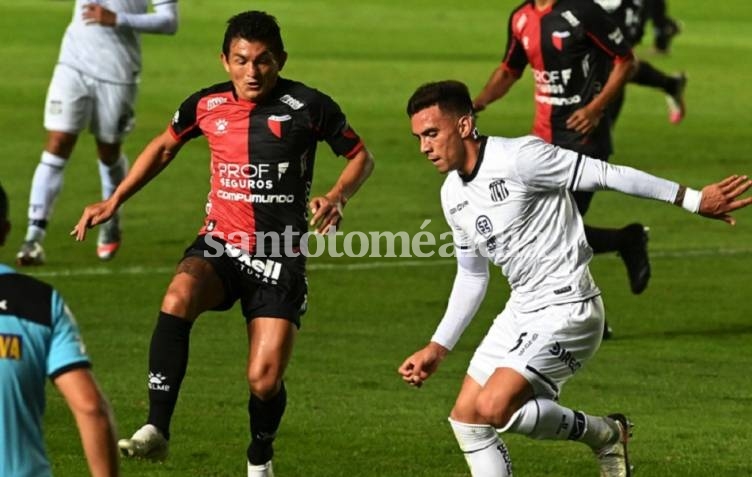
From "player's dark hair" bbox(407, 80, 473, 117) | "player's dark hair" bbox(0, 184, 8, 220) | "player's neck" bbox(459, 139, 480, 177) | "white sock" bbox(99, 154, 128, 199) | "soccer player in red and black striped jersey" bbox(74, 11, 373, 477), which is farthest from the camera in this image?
"white sock" bbox(99, 154, 128, 199)

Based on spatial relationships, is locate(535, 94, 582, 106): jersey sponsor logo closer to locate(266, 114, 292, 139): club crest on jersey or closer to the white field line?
the white field line

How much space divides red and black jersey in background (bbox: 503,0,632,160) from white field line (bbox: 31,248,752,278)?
2.80m

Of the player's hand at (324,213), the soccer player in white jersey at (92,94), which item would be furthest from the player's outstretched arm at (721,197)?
the soccer player in white jersey at (92,94)

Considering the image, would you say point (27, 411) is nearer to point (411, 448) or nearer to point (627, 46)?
A: point (411, 448)

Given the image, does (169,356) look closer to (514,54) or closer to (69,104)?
(514,54)

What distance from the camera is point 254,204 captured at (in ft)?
29.2

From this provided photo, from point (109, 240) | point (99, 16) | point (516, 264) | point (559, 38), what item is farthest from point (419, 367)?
point (109, 240)

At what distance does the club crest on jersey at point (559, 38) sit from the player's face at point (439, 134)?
4632 mm

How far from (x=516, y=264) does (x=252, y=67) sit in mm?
1604

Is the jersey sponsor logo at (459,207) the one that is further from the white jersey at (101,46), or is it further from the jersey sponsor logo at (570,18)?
the white jersey at (101,46)

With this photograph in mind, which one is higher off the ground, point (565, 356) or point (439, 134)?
point (439, 134)

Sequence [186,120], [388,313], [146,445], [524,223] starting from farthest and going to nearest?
[388,313] → [186,120] → [524,223] → [146,445]

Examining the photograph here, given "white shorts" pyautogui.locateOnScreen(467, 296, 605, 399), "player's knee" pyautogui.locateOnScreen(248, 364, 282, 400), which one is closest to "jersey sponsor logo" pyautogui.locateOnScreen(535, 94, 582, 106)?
"white shorts" pyautogui.locateOnScreen(467, 296, 605, 399)

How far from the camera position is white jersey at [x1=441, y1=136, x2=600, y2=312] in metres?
8.17
